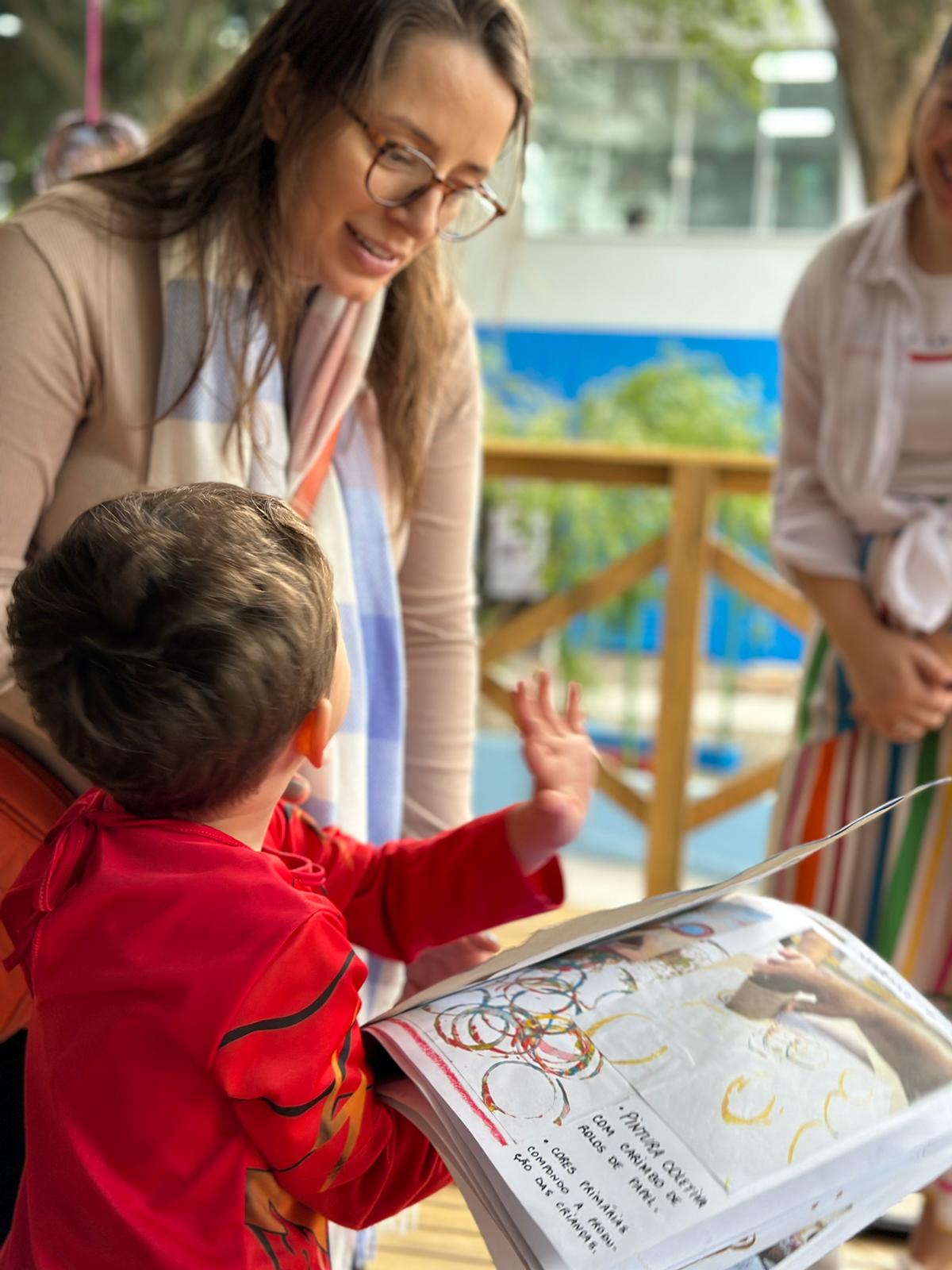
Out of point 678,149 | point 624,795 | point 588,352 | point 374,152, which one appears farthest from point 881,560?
point 588,352

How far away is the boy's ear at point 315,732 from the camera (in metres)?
0.93

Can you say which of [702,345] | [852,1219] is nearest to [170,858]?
[852,1219]

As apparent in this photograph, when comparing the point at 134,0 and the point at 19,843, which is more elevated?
the point at 134,0

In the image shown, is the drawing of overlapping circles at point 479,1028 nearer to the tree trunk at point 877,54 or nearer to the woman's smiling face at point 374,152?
the woman's smiling face at point 374,152

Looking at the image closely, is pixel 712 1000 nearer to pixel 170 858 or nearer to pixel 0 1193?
pixel 170 858

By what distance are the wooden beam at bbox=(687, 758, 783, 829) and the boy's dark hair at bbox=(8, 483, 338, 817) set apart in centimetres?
271

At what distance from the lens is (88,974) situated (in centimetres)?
87

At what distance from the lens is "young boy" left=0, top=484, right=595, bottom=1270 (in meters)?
0.85

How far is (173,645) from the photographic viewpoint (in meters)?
0.85

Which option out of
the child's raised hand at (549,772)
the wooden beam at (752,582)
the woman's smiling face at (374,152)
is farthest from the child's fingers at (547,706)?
the wooden beam at (752,582)

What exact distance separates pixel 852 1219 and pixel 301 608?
543 millimetres

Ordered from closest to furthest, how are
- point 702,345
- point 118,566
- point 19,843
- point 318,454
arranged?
point 118,566
point 19,843
point 318,454
point 702,345

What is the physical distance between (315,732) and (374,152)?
58cm

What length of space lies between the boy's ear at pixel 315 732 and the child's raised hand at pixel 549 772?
221 mm
